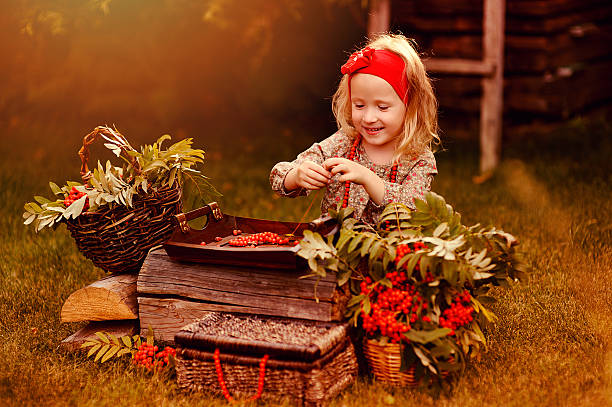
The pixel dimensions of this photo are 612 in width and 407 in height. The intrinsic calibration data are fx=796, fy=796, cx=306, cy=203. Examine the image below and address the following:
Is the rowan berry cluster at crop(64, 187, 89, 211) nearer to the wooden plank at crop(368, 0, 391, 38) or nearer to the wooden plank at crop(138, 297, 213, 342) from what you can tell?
the wooden plank at crop(138, 297, 213, 342)

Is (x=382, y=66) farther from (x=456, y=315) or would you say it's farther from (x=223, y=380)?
(x=223, y=380)

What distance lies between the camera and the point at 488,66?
6020 millimetres

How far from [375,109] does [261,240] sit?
0.73 m

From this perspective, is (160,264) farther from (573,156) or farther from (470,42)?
(470,42)

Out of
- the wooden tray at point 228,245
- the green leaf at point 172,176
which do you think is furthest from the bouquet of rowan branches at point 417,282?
the green leaf at point 172,176

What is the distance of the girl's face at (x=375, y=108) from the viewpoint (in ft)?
10.8

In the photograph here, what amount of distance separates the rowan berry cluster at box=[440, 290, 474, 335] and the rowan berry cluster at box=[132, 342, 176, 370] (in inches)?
43.3

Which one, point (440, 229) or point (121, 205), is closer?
point (440, 229)

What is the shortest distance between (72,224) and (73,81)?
14.5 feet

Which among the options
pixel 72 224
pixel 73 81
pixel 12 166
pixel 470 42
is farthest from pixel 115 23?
pixel 72 224

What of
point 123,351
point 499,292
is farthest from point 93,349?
point 499,292

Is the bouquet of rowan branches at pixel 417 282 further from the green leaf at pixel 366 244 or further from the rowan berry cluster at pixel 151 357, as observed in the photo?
the rowan berry cluster at pixel 151 357

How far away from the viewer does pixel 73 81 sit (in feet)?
24.3

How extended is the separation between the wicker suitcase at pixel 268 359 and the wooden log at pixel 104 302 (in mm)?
488
